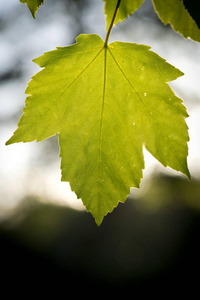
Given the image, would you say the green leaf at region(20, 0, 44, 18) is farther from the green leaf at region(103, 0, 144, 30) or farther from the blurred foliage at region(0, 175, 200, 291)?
the blurred foliage at region(0, 175, 200, 291)

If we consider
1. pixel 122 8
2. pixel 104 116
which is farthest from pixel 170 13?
pixel 104 116

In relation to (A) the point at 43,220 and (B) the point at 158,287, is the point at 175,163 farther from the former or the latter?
(A) the point at 43,220

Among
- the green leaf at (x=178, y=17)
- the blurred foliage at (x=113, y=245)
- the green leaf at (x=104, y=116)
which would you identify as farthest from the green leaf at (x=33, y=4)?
the blurred foliage at (x=113, y=245)

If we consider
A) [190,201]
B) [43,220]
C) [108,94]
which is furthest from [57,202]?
[108,94]

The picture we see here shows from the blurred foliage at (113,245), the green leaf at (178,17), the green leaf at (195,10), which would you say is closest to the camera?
the green leaf at (195,10)

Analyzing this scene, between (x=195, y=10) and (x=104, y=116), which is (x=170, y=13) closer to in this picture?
(x=195, y=10)

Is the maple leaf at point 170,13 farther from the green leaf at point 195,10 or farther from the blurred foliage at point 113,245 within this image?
the blurred foliage at point 113,245
